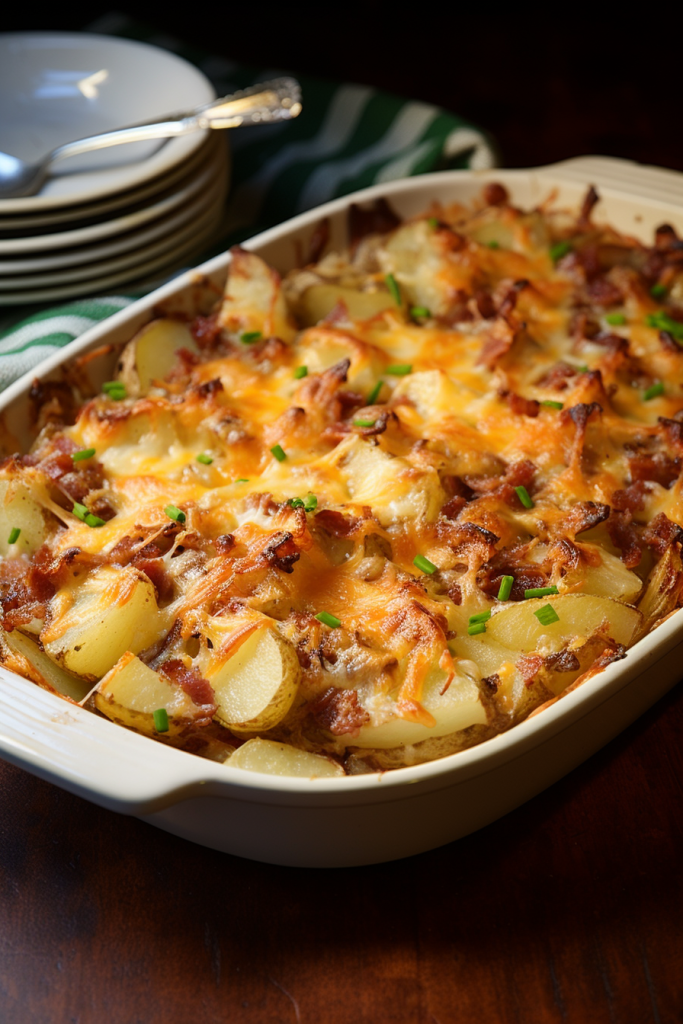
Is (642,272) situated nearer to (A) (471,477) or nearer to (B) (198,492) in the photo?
(A) (471,477)

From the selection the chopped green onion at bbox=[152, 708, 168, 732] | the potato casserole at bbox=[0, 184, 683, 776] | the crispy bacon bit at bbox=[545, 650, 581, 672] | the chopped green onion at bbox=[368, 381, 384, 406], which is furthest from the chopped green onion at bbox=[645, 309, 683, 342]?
the chopped green onion at bbox=[152, 708, 168, 732]

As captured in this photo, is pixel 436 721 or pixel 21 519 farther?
pixel 21 519

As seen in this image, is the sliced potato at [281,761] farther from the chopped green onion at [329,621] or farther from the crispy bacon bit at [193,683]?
the chopped green onion at [329,621]

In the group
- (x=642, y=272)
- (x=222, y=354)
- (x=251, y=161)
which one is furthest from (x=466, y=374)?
(x=251, y=161)

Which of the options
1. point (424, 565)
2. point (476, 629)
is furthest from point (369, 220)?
point (476, 629)

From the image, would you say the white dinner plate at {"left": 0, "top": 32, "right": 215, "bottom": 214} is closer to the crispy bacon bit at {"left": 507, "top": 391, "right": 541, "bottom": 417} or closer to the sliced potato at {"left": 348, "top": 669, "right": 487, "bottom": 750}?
the crispy bacon bit at {"left": 507, "top": 391, "right": 541, "bottom": 417}

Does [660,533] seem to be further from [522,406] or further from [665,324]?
[665,324]
